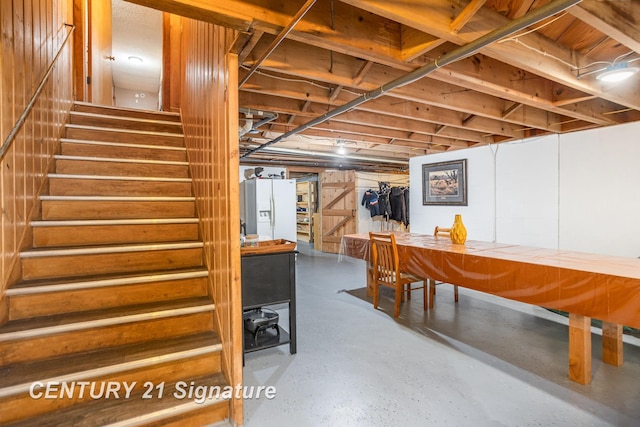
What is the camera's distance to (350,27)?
186cm

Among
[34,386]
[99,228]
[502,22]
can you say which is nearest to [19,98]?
[99,228]

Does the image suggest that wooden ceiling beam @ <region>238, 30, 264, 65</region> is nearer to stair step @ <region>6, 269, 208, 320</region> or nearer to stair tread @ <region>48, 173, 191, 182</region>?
stair tread @ <region>48, 173, 191, 182</region>

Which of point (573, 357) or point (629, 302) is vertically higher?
point (629, 302)

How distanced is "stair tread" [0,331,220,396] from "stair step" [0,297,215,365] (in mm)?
37

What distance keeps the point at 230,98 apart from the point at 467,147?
460cm

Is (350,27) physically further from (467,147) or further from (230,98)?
(467,147)

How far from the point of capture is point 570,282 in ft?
6.84

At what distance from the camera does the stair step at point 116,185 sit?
2.29 metres

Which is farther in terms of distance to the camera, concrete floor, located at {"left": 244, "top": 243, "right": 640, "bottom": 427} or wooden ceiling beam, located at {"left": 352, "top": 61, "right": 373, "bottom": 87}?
wooden ceiling beam, located at {"left": 352, "top": 61, "right": 373, "bottom": 87}

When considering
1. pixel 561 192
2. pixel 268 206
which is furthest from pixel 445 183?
pixel 268 206

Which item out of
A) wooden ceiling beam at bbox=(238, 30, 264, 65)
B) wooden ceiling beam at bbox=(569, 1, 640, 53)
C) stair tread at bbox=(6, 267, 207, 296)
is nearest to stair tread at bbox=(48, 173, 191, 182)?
stair tread at bbox=(6, 267, 207, 296)

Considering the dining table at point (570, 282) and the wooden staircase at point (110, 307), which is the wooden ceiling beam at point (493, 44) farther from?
the wooden staircase at point (110, 307)

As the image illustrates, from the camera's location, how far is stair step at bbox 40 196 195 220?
2.16 meters

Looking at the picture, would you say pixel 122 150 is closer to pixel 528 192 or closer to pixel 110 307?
pixel 110 307
